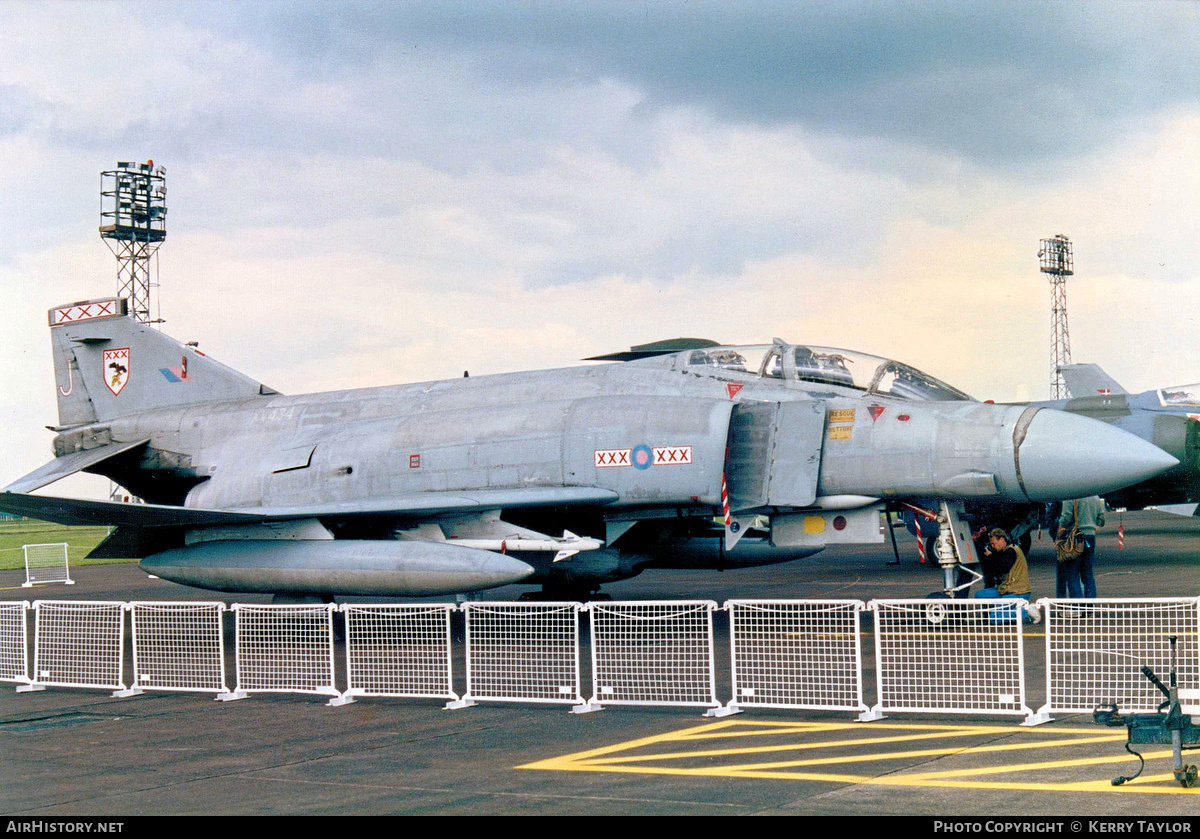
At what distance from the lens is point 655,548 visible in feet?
53.1

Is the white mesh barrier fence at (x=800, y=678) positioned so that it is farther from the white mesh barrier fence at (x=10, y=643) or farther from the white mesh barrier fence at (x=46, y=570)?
the white mesh barrier fence at (x=46, y=570)

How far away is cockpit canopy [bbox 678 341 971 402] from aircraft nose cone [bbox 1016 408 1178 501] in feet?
4.80

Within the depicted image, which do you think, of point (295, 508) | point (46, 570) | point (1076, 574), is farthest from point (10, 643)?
point (46, 570)

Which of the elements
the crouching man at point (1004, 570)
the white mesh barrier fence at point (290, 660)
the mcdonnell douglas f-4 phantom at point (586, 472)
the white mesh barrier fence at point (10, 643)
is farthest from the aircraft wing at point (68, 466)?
the crouching man at point (1004, 570)

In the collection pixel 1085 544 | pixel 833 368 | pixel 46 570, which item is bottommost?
pixel 46 570

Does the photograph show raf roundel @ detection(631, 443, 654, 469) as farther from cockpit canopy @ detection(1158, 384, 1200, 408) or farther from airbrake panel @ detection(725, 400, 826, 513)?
cockpit canopy @ detection(1158, 384, 1200, 408)

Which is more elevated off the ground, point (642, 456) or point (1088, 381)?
point (1088, 381)

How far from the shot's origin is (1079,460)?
38.7 feet

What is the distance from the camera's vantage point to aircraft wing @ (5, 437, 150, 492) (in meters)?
18.0

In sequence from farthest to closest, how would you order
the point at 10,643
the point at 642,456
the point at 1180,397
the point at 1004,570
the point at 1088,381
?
the point at 1088,381 < the point at 1180,397 < the point at 642,456 < the point at 10,643 < the point at 1004,570

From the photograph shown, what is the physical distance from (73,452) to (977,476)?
45.5 ft

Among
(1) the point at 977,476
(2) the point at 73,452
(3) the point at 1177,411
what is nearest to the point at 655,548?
(1) the point at 977,476

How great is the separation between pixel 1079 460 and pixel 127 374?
14.3 m

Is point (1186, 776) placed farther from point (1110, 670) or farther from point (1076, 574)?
point (1076, 574)
